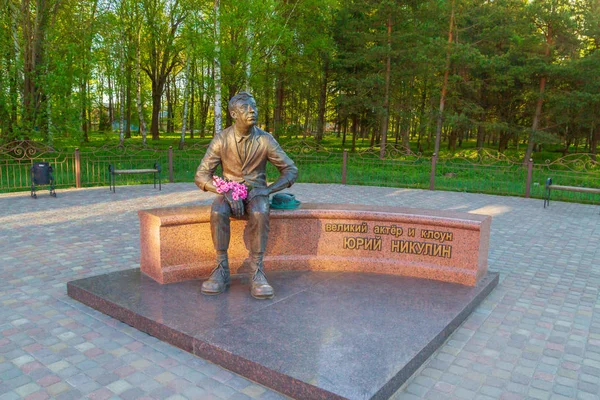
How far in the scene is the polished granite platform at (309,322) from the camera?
3205 millimetres

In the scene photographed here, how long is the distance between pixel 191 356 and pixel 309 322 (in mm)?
1021

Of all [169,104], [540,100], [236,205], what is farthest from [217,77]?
[169,104]

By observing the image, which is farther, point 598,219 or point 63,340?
point 598,219

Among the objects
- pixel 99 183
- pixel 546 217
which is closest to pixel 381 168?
pixel 546 217

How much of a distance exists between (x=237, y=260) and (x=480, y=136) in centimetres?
2773

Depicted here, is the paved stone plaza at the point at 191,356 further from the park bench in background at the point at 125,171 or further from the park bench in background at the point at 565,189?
the park bench in background at the point at 125,171

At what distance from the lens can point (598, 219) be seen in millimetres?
10898

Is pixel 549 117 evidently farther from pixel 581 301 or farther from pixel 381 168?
pixel 581 301

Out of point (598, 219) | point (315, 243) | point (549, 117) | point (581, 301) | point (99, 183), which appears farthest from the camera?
point (549, 117)

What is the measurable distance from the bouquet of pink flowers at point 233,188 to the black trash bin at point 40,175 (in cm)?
920

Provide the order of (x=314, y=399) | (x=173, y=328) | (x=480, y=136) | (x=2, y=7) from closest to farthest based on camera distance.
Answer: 1. (x=314, y=399)
2. (x=173, y=328)
3. (x=2, y=7)
4. (x=480, y=136)

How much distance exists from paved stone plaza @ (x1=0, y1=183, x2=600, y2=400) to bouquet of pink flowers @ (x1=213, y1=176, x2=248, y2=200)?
157cm

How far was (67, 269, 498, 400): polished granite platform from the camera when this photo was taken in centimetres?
321

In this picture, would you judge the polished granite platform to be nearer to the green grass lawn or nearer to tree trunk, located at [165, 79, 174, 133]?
the green grass lawn
